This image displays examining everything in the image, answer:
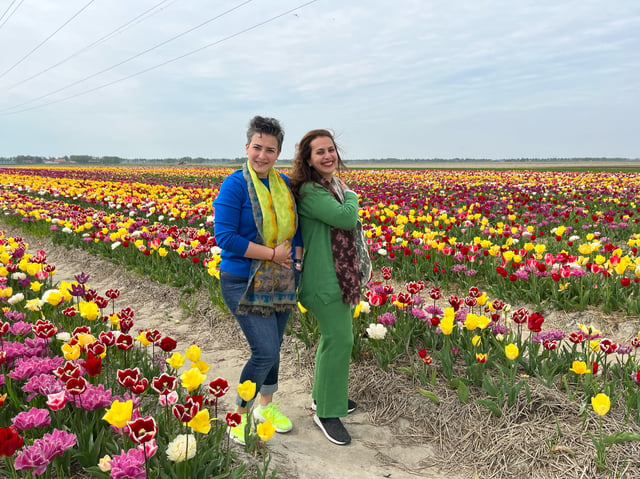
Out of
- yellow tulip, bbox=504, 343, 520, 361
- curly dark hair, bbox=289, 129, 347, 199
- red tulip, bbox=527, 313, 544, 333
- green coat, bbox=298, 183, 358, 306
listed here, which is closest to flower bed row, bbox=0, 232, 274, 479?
green coat, bbox=298, 183, 358, 306

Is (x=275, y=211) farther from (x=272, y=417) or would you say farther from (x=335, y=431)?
(x=335, y=431)

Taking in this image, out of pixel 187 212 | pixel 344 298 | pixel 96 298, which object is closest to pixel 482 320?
pixel 344 298

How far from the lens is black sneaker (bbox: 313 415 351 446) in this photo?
2.86m

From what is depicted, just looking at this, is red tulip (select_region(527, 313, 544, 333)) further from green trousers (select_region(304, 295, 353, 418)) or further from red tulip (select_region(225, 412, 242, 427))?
red tulip (select_region(225, 412, 242, 427))

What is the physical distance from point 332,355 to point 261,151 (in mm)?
1282

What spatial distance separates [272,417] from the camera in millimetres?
2877

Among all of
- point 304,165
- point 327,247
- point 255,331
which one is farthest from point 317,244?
point 255,331

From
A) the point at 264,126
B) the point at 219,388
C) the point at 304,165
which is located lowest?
the point at 219,388

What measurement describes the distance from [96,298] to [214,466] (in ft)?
5.80

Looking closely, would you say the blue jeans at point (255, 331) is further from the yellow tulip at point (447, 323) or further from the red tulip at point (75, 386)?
the yellow tulip at point (447, 323)

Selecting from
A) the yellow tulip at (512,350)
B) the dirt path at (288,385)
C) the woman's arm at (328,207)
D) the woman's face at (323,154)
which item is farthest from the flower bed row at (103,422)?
the yellow tulip at (512,350)

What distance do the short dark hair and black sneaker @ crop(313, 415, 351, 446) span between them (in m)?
1.79

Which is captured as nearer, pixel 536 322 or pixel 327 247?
pixel 327 247

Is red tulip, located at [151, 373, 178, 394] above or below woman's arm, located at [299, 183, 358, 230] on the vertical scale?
below
